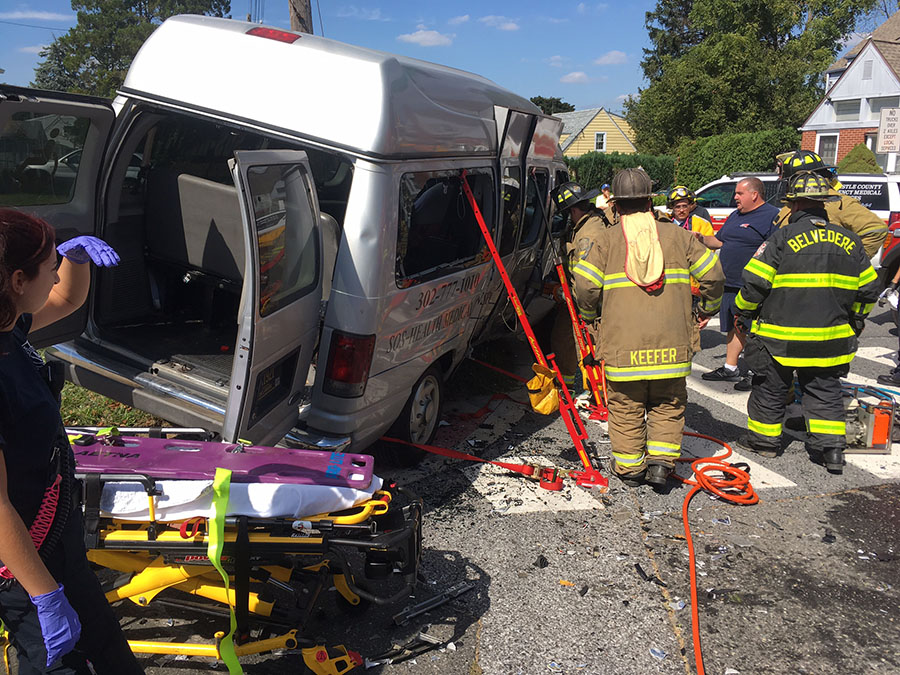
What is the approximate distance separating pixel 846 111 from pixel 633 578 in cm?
4119

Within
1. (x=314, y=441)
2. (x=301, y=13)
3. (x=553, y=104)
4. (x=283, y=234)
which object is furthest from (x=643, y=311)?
(x=553, y=104)

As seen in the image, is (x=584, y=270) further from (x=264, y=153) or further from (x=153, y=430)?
(x=153, y=430)

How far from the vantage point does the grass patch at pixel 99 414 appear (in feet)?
17.0

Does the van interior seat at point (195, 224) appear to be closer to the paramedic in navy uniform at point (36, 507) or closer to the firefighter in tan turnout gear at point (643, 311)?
the firefighter in tan turnout gear at point (643, 311)

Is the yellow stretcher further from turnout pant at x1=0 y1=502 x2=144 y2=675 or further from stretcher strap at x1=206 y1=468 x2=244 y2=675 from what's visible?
turnout pant at x1=0 y1=502 x2=144 y2=675

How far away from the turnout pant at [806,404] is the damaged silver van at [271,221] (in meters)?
2.23

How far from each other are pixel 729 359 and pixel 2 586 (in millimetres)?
6621

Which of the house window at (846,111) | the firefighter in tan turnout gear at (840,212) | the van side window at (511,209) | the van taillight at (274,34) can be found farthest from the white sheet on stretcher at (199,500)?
the house window at (846,111)

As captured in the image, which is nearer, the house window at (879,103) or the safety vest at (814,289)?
the safety vest at (814,289)

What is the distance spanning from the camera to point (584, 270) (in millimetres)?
4676

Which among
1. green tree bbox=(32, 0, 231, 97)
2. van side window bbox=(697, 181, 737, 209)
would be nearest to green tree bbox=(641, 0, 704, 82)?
green tree bbox=(32, 0, 231, 97)

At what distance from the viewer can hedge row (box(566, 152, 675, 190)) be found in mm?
35219

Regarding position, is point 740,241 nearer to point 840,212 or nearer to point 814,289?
point 840,212

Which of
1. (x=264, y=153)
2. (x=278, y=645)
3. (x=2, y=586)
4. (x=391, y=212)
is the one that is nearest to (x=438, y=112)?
(x=391, y=212)
